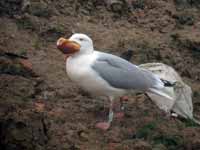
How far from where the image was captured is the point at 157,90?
285 inches

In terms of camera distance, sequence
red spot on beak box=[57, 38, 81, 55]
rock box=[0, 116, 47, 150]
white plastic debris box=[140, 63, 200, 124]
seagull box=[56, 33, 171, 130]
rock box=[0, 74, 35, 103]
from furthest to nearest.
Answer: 1. white plastic debris box=[140, 63, 200, 124]
2. red spot on beak box=[57, 38, 81, 55]
3. seagull box=[56, 33, 171, 130]
4. rock box=[0, 74, 35, 103]
5. rock box=[0, 116, 47, 150]

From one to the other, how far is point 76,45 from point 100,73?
1.25 feet

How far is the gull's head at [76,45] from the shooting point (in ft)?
22.9

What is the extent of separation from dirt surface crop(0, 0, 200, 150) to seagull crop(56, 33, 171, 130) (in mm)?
345

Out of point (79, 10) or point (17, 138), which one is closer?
point (17, 138)

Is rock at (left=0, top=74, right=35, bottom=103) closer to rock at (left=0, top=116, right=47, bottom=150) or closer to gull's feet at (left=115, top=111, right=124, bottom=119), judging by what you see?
rock at (left=0, top=116, right=47, bottom=150)

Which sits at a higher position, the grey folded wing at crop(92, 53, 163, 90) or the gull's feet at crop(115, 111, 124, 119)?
the grey folded wing at crop(92, 53, 163, 90)

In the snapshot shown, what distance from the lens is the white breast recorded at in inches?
269

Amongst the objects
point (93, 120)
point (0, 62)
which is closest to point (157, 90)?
point (93, 120)

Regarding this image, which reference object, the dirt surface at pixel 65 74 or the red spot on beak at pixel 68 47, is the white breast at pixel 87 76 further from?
the dirt surface at pixel 65 74

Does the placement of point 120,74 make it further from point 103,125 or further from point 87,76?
point 103,125

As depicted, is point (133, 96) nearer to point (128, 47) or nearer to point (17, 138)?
point (128, 47)

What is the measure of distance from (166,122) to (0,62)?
6.14ft

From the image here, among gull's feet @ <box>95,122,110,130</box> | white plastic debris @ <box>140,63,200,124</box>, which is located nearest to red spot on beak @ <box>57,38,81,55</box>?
gull's feet @ <box>95,122,110,130</box>
